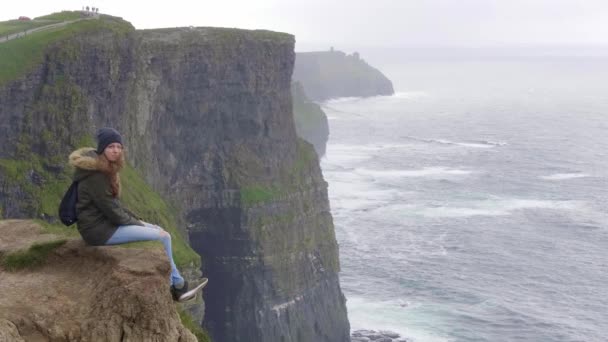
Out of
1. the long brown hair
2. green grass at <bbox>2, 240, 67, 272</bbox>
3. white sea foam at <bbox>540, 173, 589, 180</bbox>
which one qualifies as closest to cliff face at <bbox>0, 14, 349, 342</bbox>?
green grass at <bbox>2, 240, 67, 272</bbox>

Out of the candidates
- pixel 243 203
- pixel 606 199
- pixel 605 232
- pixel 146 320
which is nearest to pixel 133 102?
pixel 243 203

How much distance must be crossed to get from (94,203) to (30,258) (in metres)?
1.95

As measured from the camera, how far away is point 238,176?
6875 centimetres

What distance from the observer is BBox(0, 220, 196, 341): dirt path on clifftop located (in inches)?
575

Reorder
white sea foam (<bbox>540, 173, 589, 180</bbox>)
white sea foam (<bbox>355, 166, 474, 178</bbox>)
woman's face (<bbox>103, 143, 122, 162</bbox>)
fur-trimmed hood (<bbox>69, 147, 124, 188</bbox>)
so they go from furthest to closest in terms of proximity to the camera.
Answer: white sea foam (<bbox>355, 166, 474, 178</bbox>) → white sea foam (<bbox>540, 173, 589, 180</bbox>) → woman's face (<bbox>103, 143, 122, 162</bbox>) → fur-trimmed hood (<bbox>69, 147, 124, 188</bbox>)

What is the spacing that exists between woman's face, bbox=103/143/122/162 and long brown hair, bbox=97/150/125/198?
0.20 feet

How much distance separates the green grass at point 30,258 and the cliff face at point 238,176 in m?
42.9

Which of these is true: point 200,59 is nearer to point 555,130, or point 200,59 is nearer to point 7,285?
point 7,285

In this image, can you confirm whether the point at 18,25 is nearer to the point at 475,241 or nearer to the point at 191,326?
the point at 191,326

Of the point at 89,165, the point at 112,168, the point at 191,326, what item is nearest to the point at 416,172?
the point at 191,326

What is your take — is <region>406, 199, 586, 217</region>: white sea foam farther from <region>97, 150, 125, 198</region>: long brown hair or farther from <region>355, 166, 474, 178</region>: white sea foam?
<region>97, 150, 125, 198</region>: long brown hair

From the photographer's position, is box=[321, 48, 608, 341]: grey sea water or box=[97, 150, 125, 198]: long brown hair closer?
box=[97, 150, 125, 198]: long brown hair

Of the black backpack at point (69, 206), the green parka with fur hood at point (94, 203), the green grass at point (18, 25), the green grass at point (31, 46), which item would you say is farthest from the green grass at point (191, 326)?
the green grass at point (18, 25)

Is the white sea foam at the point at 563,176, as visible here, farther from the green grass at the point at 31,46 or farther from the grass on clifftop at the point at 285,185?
the green grass at the point at 31,46
